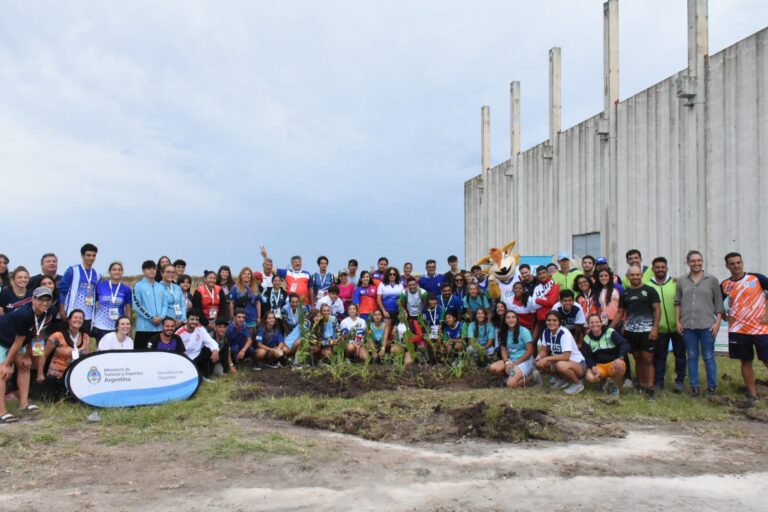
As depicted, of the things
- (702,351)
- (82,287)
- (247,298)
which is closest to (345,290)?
(247,298)

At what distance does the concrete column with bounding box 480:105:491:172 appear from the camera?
22.9 metres

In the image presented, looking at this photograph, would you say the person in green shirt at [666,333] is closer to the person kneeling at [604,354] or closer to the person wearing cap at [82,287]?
the person kneeling at [604,354]

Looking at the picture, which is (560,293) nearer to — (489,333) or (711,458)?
(489,333)

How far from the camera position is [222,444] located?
4.82m

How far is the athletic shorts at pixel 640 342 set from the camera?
6.98 metres

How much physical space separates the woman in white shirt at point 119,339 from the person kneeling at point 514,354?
4657 millimetres

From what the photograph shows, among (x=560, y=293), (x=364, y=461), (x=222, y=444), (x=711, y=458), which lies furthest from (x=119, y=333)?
(x=711, y=458)

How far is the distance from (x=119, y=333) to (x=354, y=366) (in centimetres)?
306

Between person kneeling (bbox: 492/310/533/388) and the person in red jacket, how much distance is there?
14.6 inches

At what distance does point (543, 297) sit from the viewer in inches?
320

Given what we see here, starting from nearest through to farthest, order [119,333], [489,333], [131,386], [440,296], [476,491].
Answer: [476,491] < [131,386] < [119,333] < [489,333] < [440,296]

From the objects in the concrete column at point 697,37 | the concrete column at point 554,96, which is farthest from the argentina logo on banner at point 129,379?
the concrete column at point 554,96

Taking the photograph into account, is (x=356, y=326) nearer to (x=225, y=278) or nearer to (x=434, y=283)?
(x=434, y=283)

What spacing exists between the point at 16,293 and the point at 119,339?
3.99ft
